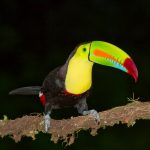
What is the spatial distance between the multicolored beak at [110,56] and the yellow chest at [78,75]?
7cm

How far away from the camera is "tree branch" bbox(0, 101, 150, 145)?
407 centimetres

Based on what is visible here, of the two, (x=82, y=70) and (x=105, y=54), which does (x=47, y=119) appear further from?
(x=105, y=54)

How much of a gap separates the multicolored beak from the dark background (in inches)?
111

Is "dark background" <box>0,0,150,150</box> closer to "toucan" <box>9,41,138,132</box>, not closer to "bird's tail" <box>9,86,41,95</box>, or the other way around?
"bird's tail" <box>9,86,41,95</box>

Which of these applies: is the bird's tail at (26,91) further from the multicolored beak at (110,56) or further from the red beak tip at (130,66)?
the red beak tip at (130,66)

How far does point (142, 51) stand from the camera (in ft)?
26.3

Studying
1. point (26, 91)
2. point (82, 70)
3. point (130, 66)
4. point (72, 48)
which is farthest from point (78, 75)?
point (72, 48)

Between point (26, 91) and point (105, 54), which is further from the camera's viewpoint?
point (26, 91)

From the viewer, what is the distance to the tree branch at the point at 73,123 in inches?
160

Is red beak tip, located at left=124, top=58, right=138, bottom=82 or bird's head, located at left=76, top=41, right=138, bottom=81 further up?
bird's head, located at left=76, top=41, right=138, bottom=81

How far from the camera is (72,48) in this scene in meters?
7.89

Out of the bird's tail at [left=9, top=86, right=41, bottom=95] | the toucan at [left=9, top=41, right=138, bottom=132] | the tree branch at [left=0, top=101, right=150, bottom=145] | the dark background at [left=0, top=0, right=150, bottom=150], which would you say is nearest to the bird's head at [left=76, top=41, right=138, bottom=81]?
the toucan at [left=9, top=41, right=138, bottom=132]

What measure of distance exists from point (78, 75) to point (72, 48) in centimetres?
373

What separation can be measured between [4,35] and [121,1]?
1.61 m
